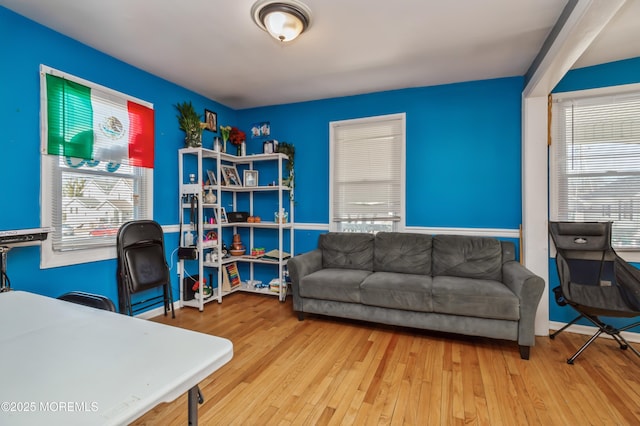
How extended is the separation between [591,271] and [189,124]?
438cm

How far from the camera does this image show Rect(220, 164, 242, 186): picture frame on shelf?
13.1ft

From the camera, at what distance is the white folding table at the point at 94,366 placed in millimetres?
672

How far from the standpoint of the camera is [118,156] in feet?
9.45

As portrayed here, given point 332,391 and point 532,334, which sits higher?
point 532,334

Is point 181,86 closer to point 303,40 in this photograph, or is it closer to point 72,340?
point 303,40

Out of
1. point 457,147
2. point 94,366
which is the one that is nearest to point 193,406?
point 94,366

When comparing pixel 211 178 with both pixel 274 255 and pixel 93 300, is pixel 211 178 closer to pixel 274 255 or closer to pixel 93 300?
pixel 274 255

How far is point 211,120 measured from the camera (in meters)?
3.99

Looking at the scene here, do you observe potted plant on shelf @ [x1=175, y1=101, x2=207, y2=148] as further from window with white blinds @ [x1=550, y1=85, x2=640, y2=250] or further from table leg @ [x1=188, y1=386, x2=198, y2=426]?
window with white blinds @ [x1=550, y1=85, x2=640, y2=250]

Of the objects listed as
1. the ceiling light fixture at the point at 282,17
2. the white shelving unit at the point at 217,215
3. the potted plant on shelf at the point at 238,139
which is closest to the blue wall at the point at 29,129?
the white shelving unit at the point at 217,215

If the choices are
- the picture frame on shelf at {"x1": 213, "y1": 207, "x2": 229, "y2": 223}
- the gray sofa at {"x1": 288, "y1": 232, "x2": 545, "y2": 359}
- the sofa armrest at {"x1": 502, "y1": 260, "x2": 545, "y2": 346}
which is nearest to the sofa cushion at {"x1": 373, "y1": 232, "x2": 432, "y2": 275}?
the gray sofa at {"x1": 288, "y1": 232, "x2": 545, "y2": 359}

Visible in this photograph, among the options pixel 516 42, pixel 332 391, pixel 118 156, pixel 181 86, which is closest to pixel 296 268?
pixel 332 391

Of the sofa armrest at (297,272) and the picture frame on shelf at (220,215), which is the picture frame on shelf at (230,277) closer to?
the picture frame on shelf at (220,215)

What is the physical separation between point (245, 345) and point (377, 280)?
1.36 m
